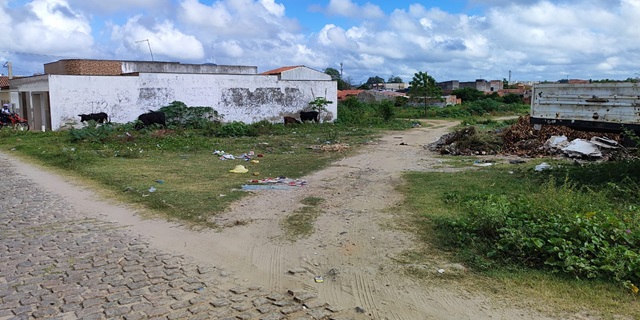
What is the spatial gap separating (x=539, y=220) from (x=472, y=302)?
1.77m

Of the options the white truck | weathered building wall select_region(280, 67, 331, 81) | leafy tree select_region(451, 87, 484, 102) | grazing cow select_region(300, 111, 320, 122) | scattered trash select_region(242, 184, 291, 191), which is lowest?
scattered trash select_region(242, 184, 291, 191)

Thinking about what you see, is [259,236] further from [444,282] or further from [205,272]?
[444,282]

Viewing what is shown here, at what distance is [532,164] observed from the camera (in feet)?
39.7

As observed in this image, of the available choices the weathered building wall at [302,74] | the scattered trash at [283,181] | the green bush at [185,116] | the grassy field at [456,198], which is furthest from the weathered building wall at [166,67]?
the scattered trash at [283,181]

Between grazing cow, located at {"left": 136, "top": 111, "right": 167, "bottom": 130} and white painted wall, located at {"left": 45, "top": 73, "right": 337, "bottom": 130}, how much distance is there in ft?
4.27

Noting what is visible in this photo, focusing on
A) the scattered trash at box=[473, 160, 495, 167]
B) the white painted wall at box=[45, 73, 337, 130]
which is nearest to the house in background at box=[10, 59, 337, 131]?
the white painted wall at box=[45, 73, 337, 130]

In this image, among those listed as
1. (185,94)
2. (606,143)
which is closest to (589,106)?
(606,143)

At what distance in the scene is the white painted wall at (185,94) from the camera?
2123 centimetres

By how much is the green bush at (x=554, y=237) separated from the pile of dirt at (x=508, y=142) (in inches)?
342

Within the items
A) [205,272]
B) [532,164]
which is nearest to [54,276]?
[205,272]

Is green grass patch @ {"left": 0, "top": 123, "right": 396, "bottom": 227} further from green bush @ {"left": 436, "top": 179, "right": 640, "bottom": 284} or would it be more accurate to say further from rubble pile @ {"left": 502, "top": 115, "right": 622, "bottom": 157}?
rubble pile @ {"left": 502, "top": 115, "right": 622, "bottom": 157}

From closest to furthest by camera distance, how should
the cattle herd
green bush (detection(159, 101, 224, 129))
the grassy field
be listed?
the grassy field
the cattle herd
green bush (detection(159, 101, 224, 129))

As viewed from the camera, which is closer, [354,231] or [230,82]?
[354,231]

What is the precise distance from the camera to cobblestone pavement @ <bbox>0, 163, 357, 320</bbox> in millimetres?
3992
